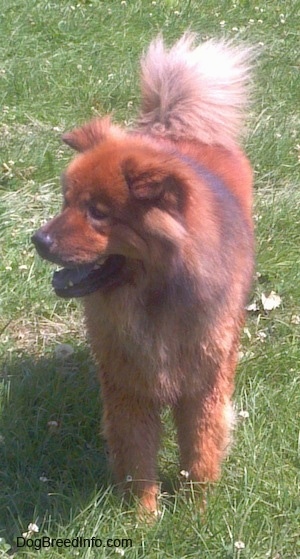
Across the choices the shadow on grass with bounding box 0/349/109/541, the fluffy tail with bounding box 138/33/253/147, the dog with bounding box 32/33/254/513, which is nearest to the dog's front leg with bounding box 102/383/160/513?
the dog with bounding box 32/33/254/513

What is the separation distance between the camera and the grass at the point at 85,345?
2.84m

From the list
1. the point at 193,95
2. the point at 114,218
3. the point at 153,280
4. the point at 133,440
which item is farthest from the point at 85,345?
the point at 114,218

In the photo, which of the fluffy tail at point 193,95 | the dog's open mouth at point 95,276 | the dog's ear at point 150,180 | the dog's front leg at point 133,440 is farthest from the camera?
the fluffy tail at point 193,95

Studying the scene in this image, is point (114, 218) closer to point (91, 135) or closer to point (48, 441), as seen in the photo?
point (91, 135)

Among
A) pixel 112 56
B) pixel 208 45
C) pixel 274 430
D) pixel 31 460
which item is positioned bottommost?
pixel 31 460

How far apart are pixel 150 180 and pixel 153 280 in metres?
0.31

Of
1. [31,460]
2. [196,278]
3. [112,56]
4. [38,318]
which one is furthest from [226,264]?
[112,56]

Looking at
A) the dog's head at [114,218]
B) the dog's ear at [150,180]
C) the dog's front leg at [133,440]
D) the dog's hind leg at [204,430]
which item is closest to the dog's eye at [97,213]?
the dog's head at [114,218]

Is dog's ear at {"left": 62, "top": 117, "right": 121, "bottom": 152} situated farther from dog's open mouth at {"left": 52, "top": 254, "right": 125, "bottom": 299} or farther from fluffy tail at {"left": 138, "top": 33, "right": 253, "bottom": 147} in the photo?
fluffy tail at {"left": 138, "top": 33, "right": 253, "bottom": 147}

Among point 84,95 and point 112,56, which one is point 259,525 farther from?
point 112,56

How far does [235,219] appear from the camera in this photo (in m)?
2.87

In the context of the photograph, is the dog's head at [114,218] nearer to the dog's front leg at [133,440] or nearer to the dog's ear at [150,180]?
the dog's ear at [150,180]

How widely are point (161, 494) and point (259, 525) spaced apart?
42cm

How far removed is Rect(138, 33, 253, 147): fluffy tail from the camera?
3.54m
